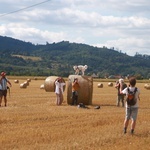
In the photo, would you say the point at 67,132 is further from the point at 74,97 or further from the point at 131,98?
the point at 74,97

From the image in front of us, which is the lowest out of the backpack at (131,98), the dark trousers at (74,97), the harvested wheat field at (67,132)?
the harvested wheat field at (67,132)

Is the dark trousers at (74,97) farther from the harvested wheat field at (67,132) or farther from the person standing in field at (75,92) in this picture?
the harvested wheat field at (67,132)

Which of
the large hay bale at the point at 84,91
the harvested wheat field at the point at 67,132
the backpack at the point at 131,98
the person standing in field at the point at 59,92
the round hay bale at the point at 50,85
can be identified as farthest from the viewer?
the round hay bale at the point at 50,85

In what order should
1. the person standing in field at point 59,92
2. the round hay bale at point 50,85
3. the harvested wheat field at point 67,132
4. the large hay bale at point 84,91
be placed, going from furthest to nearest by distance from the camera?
1. the round hay bale at point 50,85
2. the large hay bale at point 84,91
3. the person standing in field at point 59,92
4. the harvested wheat field at point 67,132

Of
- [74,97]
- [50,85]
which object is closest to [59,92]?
[74,97]

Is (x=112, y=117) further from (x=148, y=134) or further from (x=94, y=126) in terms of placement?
(x=148, y=134)

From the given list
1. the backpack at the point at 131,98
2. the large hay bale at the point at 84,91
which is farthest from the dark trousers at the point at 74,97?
the backpack at the point at 131,98

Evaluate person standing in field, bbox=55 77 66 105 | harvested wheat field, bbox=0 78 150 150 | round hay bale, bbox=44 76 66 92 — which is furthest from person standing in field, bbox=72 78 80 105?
round hay bale, bbox=44 76 66 92

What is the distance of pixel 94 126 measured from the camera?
15.1 meters

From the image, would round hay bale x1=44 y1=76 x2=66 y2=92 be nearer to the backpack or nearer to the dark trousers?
the dark trousers

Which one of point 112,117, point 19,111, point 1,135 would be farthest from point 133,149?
point 19,111

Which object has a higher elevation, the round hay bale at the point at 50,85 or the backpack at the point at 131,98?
the backpack at the point at 131,98

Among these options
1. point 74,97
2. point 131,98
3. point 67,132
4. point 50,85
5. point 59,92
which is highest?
point 131,98

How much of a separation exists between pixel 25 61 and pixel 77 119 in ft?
603
